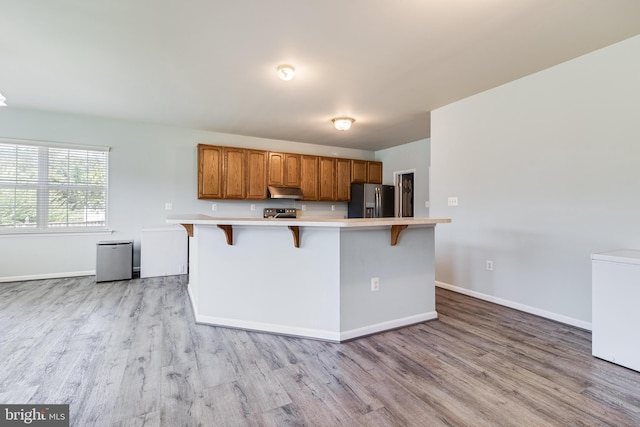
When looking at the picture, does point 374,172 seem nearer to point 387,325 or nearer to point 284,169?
point 284,169

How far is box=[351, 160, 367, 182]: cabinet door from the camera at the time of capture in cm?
645

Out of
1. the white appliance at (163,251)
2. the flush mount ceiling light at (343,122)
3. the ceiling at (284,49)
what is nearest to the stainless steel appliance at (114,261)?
the white appliance at (163,251)

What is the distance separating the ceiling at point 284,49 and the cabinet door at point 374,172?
2543 mm

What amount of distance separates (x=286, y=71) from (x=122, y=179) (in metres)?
3.55

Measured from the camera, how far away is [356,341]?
2.42 m

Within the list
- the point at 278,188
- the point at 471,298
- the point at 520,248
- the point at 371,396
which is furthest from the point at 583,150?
the point at 278,188

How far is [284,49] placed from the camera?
2541 mm

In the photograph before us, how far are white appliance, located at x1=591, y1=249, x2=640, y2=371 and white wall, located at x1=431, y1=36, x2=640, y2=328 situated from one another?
0.56m

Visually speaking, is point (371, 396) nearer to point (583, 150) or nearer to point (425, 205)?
point (583, 150)

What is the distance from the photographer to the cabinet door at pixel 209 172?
5.05 m

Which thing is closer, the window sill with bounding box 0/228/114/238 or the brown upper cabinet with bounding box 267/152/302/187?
the window sill with bounding box 0/228/114/238

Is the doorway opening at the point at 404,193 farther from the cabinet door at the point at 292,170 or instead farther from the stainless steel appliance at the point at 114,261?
the stainless steel appliance at the point at 114,261

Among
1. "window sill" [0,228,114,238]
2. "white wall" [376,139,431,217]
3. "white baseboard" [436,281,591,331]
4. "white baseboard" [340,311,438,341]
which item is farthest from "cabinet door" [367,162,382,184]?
"window sill" [0,228,114,238]

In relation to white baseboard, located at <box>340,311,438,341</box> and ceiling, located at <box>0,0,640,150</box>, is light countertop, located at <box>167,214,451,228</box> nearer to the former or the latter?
white baseboard, located at <box>340,311,438,341</box>
